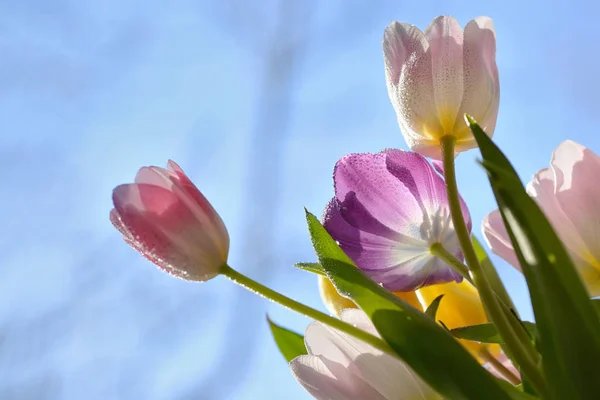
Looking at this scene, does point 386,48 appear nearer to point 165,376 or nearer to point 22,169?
point 165,376

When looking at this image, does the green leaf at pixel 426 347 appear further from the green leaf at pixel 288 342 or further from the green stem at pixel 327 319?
the green leaf at pixel 288 342

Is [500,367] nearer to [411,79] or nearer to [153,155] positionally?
[411,79]

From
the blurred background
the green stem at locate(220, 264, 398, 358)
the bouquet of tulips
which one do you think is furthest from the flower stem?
the blurred background

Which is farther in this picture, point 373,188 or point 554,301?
point 373,188

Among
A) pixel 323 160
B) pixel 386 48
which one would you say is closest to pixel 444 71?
pixel 386 48

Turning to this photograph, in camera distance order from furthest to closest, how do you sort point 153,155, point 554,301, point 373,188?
point 153,155
point 373,188
point 554,301

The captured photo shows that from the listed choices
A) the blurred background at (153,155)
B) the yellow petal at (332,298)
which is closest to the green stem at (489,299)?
the yellow petal at (332,298)

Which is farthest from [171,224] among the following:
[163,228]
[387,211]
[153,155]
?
[153,155]
